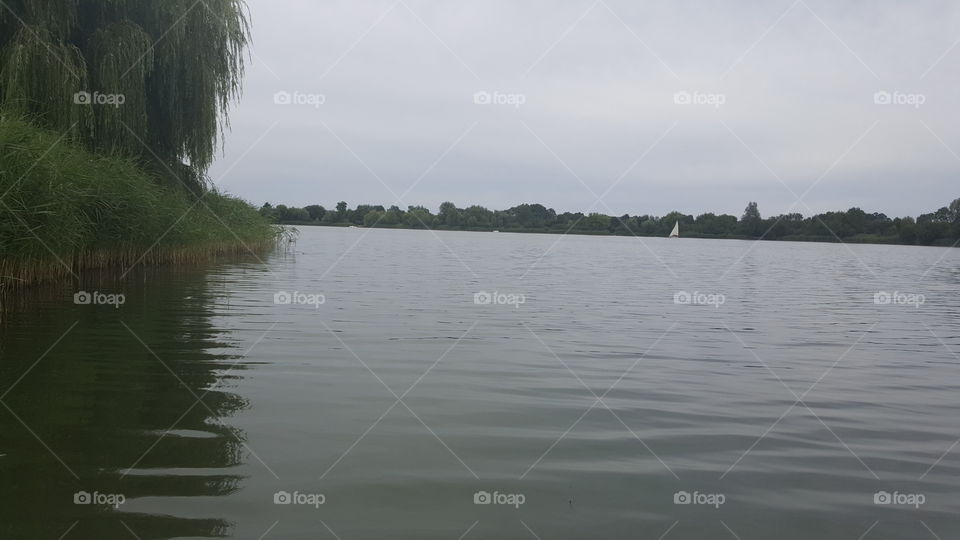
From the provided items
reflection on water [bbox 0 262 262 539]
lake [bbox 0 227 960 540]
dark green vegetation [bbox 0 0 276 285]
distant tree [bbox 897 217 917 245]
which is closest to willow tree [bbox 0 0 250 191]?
dark green vegetation [bbox 0 0 276 285]

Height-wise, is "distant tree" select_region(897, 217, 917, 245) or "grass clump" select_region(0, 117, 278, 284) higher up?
"distant tree" select_region(897, 217, 917, 245)

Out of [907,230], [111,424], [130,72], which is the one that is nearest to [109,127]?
[130,72]

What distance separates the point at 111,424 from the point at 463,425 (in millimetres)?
2425

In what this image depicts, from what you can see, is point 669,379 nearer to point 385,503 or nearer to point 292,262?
point 385,503

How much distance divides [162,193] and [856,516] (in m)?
17.6

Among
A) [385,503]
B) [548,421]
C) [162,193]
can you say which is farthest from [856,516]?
[162,193]

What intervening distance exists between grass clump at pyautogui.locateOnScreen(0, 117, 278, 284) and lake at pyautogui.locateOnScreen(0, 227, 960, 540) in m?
1.08

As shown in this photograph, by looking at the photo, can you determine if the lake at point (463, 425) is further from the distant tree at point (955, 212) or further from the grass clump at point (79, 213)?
the distant tree at point (955, 212)

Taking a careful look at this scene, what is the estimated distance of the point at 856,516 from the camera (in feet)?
12.9

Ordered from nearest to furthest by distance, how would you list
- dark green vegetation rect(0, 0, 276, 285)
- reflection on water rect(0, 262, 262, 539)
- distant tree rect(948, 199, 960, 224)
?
reflection on water rect(0, 262, 262, 539) < dark green vegetation rect(0, 0, 276, 285) < distant tree rect(948, 199, 960, 224)

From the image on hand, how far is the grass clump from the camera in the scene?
10703 millimetres

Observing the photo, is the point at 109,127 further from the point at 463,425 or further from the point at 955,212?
the point at 955,212

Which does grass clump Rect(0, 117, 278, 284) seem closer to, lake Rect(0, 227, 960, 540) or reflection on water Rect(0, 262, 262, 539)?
lake Rect(0, 227, 960, 540)

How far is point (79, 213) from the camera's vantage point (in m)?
13.0
